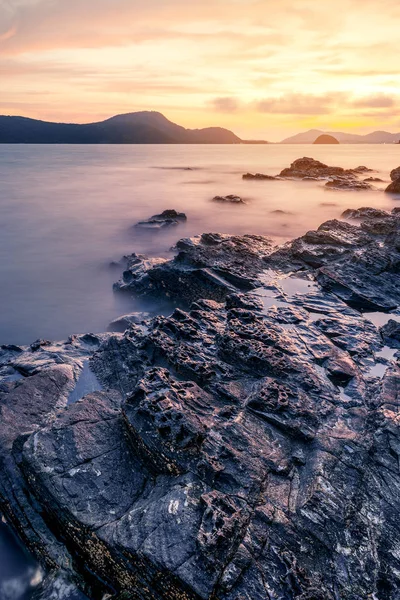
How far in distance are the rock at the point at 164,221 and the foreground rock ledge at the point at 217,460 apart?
12998mm

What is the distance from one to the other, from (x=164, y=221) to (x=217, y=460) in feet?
57.6

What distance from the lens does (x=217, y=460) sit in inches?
181

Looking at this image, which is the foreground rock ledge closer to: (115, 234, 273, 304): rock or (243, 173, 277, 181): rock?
(115, 234, 273, 304): rock

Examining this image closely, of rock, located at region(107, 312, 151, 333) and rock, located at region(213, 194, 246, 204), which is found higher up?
rock, located at region(213, 194, 246, 204)

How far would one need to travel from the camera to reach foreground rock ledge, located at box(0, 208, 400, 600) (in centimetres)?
381

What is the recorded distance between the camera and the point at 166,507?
412 cm

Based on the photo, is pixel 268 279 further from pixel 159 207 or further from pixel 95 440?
pixel 159 207

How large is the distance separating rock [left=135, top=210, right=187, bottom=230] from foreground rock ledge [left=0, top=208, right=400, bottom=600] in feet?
42.6

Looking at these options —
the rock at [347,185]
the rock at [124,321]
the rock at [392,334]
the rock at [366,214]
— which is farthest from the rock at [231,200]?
the rock at [392,334]

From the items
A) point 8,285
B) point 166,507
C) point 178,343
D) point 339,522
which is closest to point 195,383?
point 178,343

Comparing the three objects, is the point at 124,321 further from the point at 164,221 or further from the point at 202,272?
the point at 164,221

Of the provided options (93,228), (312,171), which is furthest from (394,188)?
(93,228)

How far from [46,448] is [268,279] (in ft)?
24.4

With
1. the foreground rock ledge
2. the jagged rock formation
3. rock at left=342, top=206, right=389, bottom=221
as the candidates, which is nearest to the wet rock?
the jagged rock formation
